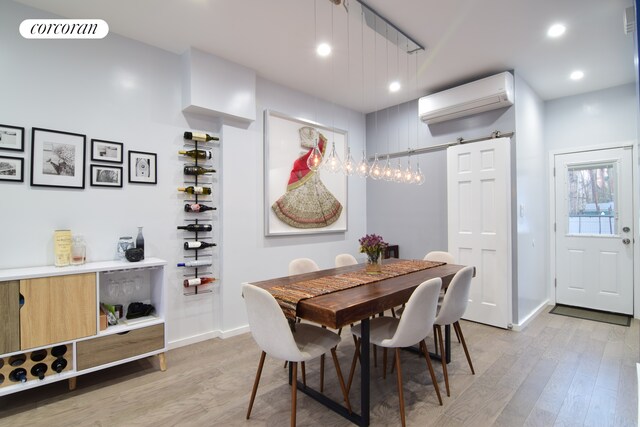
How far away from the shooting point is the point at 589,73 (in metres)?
3.63

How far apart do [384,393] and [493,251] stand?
2.22 metres

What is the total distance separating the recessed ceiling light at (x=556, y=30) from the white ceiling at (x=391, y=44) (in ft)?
0.17

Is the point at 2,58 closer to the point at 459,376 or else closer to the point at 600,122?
the point at 459,376

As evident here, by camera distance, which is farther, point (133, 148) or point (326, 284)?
point (133, 148)

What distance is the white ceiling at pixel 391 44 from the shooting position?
8.30ft

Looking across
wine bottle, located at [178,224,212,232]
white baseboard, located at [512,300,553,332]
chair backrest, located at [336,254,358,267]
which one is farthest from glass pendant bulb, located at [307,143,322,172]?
white baseboard, located at [512,300,553,332]

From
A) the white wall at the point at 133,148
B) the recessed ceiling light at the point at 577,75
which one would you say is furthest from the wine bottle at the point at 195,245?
the recessed ceiling light at the point at 577,75

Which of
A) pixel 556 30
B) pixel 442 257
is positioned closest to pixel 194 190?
pixel 442 257

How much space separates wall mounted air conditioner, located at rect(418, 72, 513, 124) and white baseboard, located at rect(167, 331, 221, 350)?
370 centimetres

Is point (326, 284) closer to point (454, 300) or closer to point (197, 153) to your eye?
point (454, 300)

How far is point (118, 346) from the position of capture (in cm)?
250

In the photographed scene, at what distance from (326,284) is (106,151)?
226cm

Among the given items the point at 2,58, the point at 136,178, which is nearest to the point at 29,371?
the point at 136,178

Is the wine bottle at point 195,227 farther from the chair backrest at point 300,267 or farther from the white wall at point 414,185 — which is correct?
the white wall at point 414,185
